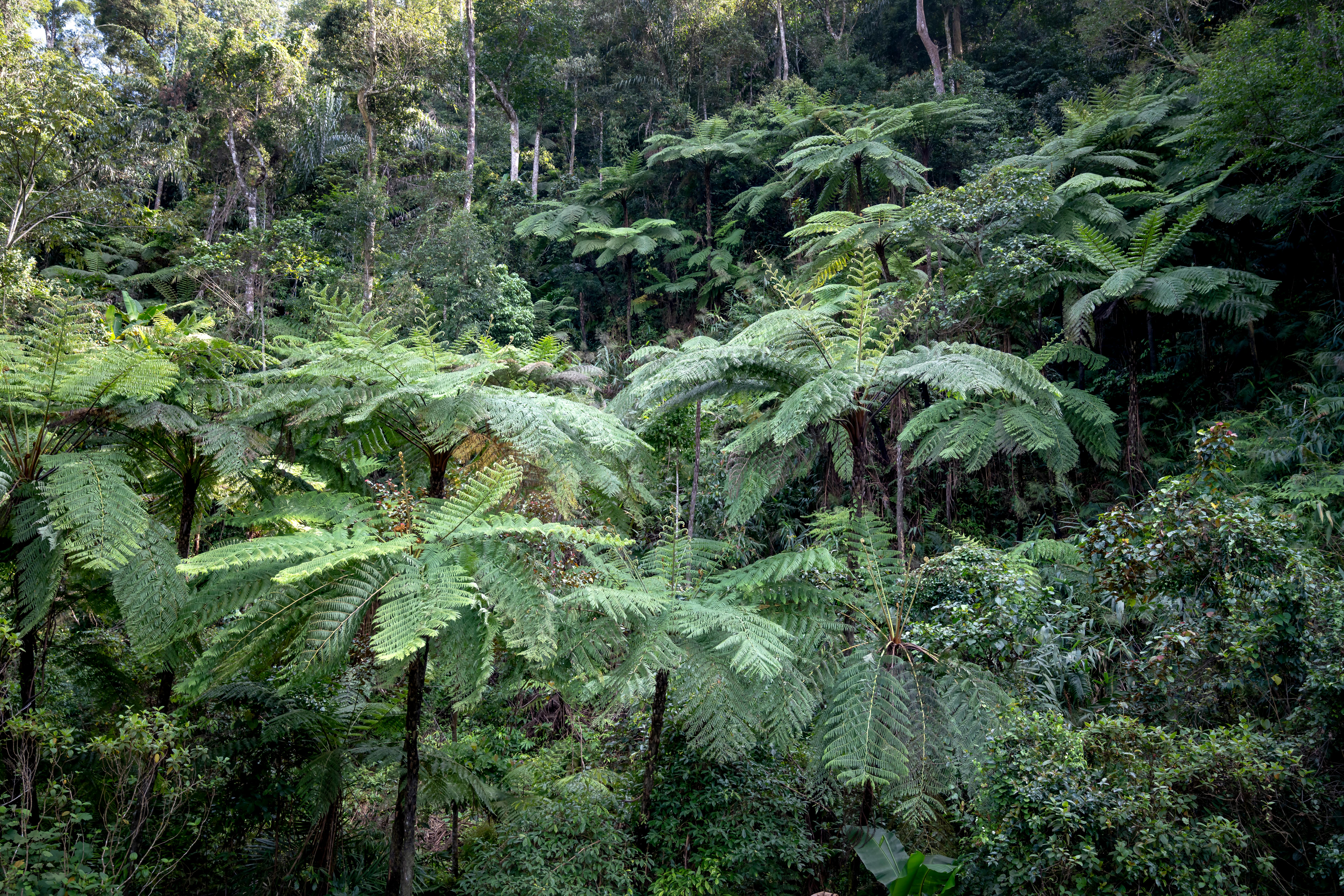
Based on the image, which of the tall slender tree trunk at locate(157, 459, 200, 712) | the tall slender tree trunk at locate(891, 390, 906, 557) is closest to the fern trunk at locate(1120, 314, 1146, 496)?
the tall slender tree trunk at locate(891, 390, 906, 557)

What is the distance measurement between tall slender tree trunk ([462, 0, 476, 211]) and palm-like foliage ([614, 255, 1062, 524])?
12755mm

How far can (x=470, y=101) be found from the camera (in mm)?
16766

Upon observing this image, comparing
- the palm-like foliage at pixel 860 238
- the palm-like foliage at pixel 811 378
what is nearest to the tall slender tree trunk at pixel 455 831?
Answer: the palm-like foliage at pixel 811 378

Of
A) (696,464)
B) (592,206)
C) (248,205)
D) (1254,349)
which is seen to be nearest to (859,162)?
(1254,349)

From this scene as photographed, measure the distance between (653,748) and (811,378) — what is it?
2410mm

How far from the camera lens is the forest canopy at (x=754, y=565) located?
304cm

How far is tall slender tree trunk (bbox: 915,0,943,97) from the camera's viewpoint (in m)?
15.7

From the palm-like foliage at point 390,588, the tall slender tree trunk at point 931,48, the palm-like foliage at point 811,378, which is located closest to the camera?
the palm-like foliage at point 390,588

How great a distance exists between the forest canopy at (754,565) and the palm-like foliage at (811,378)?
0.12 ft

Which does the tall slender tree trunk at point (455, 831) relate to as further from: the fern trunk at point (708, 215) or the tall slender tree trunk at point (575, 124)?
the tall slender tree trunk at point (575, 124)

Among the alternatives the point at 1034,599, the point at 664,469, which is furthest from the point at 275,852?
the point at 1034,599

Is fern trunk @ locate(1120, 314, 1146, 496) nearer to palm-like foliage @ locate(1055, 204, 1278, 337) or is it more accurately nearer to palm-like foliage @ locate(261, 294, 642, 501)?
palm-like foliage @ locate(1055, 204, 1278, 337)

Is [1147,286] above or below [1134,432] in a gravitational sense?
above

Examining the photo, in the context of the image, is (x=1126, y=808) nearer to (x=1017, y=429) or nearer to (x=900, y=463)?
(x=900, y=463)
